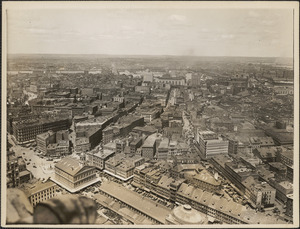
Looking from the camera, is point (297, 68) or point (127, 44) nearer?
point (297, 68)

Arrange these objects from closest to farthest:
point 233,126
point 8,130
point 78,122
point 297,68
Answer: point 297,68
point 8,130
point 233,126
point 78,122

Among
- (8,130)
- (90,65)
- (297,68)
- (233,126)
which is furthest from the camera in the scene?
(233,126)

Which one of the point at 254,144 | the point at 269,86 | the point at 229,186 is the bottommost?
the point at 229,186

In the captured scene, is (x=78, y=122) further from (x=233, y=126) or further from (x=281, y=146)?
(x=281, y=146)

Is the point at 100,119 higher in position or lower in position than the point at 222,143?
higher

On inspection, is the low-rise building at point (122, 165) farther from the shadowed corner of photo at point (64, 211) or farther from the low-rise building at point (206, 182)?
the shadowed corner of photo at point (64, 211)

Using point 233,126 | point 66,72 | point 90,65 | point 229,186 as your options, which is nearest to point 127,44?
point 90,65

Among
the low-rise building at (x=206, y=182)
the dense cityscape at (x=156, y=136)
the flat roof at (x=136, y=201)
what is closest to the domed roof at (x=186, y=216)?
the dense cityscape at (x=156, y=136)

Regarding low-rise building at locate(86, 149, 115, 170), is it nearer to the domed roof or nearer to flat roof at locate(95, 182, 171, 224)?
flat roof at locate(95, 182, 171, 224)

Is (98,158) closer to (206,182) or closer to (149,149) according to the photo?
(149,149)
